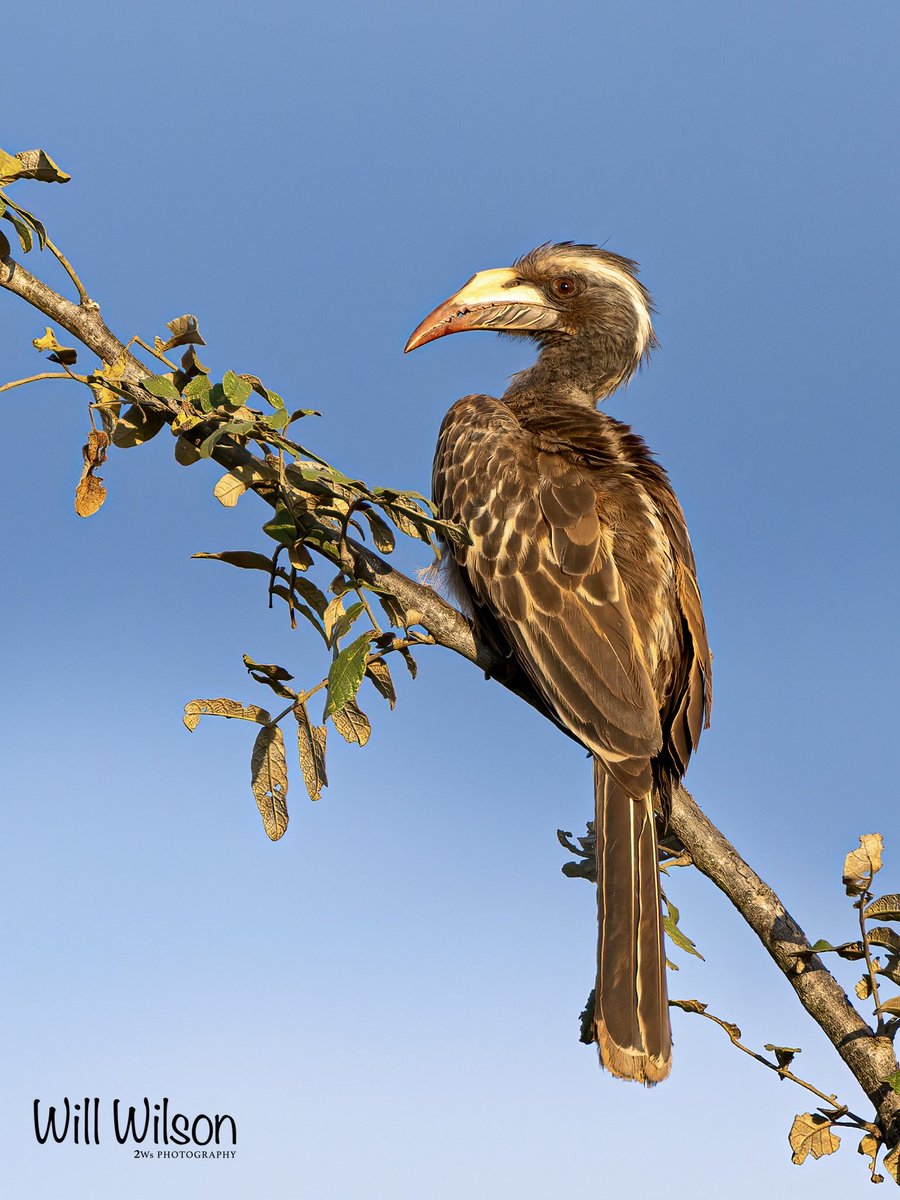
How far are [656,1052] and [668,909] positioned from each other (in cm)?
54

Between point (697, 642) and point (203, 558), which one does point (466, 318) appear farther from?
point (203, 558)

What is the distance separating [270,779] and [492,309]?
361 centimetres

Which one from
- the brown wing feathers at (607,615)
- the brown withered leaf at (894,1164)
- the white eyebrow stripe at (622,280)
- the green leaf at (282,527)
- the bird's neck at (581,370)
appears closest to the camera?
the brown withered leaf at (894,1164)

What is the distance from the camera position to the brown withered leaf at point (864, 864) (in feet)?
9.03

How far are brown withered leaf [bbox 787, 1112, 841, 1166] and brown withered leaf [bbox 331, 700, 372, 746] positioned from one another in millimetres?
1326

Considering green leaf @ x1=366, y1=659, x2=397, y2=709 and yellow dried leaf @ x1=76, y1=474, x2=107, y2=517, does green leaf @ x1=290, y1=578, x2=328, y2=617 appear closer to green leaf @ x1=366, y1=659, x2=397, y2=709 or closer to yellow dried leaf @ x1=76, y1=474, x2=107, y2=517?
green leaf @ x1=366, y1=659, x2=397, y2=709

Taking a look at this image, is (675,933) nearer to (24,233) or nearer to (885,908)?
(885,908)

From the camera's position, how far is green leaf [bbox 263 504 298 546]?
2.93m

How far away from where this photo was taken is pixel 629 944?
342 centimetres

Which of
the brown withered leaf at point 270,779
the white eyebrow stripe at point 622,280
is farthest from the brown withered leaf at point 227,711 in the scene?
the white eyebrow stripe at point 622,280

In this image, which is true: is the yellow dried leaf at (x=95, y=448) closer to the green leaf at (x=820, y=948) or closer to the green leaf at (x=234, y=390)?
the green leaf at (x=234, y=390)

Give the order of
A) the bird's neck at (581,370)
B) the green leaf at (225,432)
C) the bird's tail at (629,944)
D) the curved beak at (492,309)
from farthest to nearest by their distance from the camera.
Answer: the bird's neck at (581,370) < the curved beak at (492,309) < the bird's tail at (629,944) < the green leaf at (225,432)

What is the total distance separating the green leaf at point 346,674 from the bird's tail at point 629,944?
1.22 m

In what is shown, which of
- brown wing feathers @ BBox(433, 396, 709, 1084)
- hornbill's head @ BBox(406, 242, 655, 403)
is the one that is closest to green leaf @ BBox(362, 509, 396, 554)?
brown wing feathers @ BBox(433, 396, 709, 1084)
